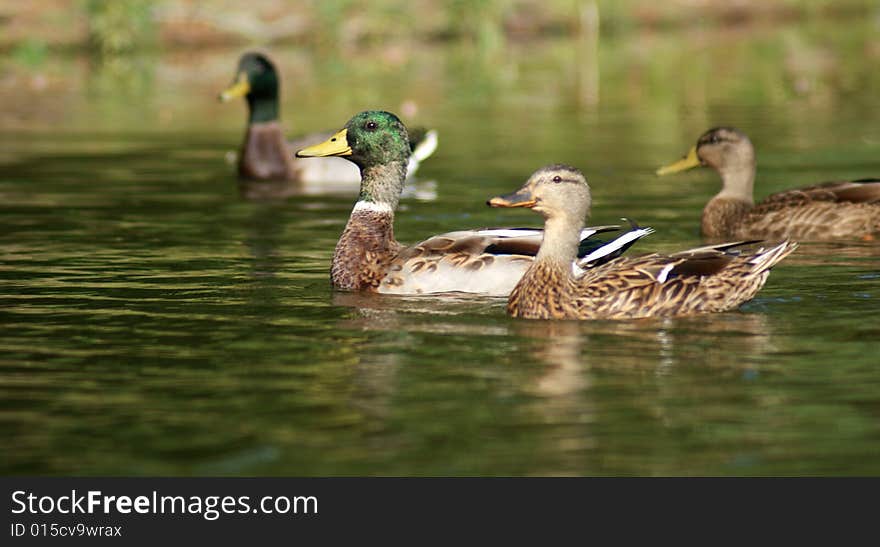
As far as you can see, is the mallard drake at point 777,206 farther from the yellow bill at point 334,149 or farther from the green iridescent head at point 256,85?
the green iridescent head at point 256,85

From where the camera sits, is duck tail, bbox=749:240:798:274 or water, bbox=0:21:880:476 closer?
water, bbox=0:21:880:476

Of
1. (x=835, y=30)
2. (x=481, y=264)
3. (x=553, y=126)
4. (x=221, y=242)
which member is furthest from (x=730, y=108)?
(x=835, y=30)

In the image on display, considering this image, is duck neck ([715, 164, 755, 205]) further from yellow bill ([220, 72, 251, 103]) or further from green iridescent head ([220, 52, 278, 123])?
yellow bill ([220, 72, 251, 103])

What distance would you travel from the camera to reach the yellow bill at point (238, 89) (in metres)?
20.8

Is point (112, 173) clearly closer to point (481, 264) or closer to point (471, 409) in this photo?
point (481, 264)

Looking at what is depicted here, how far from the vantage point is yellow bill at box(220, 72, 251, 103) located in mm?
20812

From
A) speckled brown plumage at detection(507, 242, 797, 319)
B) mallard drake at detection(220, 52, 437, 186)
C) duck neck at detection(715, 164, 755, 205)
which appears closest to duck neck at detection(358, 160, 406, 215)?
speckled brown plumage at detection(507, 242, 797, 319)

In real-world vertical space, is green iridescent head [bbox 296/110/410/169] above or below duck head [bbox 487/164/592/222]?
above

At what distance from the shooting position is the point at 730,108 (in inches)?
1141

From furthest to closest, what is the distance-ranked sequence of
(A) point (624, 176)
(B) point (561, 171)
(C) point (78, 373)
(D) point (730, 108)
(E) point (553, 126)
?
(D) point (730, 108) → (E) point (553, 126) → (A) point (624, 176) → (B) point (561, 171) → (C) point (78, 373)

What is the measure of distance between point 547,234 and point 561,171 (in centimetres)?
43

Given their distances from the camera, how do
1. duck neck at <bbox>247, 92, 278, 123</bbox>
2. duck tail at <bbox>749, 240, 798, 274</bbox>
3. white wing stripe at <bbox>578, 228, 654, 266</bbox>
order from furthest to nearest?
duck neck at <bbox>247, 92, 278, 123</bbox>
white wing stripe at <bbox>578, 228, 654, 266</bbox>
duck tail at <bbox>749, 240, 798, 274</bbox>

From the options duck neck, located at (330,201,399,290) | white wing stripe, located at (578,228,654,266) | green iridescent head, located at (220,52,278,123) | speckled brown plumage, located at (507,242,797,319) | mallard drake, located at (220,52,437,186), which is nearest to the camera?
speckled brown plumage, located at (507,242,797,319)

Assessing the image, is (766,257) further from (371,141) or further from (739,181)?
(739,181)
